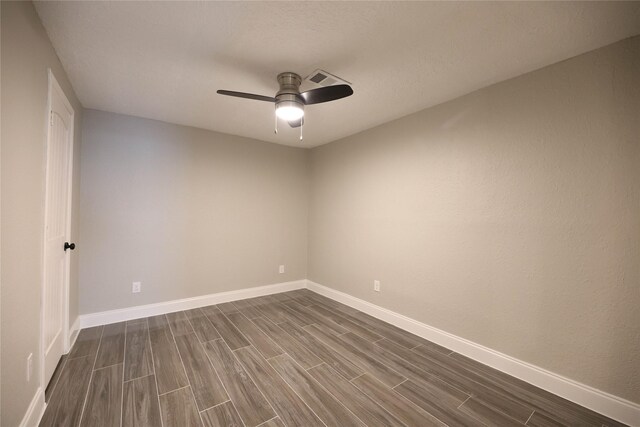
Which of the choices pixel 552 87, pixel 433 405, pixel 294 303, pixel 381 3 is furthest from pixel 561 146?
pixel 294 303

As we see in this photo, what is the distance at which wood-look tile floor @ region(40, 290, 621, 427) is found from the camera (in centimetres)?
162

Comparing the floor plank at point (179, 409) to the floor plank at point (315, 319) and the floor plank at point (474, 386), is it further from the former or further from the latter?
the floor plank at point (474, 386)

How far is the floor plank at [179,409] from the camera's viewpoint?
1553mm

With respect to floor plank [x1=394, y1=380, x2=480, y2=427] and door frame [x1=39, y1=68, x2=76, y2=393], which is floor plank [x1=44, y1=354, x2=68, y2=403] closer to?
door frame [x1=39, y1=68, x2=76, y2=393]

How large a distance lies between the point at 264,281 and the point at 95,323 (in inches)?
78.4

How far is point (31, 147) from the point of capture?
144 centimetres

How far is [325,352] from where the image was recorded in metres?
2.38

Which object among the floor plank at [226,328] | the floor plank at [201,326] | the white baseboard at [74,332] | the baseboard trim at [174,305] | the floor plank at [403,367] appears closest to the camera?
the floor plank at [403,367]

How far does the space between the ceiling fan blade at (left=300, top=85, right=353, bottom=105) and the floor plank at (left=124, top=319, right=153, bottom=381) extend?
2457 millimetres

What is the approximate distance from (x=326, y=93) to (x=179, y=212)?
251cm

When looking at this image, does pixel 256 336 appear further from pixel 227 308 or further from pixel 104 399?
pixel 104 399

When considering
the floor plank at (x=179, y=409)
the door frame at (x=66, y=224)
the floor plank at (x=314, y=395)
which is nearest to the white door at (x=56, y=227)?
the door frame at (x=66, y=224)

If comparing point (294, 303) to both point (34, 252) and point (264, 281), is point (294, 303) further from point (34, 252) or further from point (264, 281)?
point (34, 252)

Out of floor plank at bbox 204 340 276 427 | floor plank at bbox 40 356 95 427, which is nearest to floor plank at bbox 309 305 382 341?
floor plank at bbox 204 340 276 427
